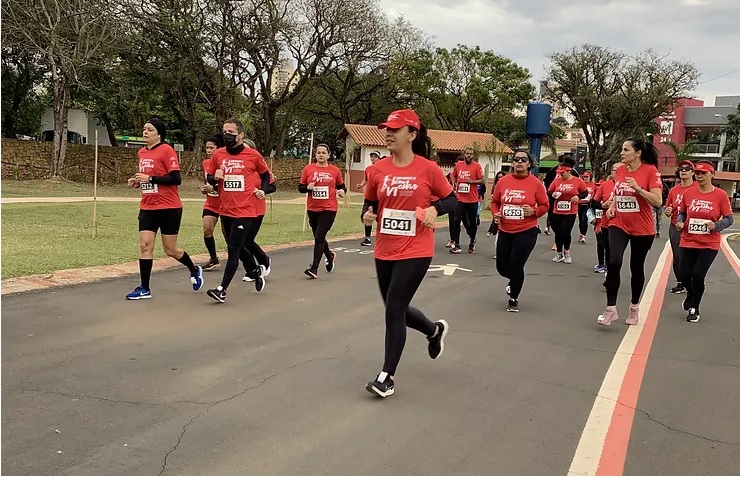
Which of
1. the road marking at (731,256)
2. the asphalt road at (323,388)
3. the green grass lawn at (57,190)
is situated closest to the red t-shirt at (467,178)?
the road marking at (731,256)

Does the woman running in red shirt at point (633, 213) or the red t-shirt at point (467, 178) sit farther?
the red t-shirt at point (467, 178)

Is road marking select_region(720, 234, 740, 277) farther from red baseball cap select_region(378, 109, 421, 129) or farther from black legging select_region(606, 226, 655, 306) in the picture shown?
red baseball cap select_region(378, 109, 421, 129)

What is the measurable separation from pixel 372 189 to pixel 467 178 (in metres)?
8.86

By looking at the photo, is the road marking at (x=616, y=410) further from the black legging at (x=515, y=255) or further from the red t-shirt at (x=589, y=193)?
the red t-shirt at (x=589, y=193)

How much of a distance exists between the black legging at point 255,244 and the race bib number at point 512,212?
2959 millimetres

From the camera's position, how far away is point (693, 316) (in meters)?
7.62

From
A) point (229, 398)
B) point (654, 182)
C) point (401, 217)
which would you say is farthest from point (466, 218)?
point (229, 398)

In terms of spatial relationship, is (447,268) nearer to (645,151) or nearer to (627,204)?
(627,204)

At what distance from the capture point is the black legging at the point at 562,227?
495 inches

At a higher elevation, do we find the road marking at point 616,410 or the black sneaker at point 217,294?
the black sneaker at point 217,294

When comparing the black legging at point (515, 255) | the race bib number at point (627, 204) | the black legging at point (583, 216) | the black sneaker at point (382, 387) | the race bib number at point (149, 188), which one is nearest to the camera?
the black sneaker at point (382, 387)

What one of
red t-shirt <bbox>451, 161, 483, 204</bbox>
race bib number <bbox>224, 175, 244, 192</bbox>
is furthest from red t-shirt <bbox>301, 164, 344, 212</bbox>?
red t-shirt <bbox>451, 161, 483, 204</bbox>

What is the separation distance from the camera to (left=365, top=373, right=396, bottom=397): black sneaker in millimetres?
4594

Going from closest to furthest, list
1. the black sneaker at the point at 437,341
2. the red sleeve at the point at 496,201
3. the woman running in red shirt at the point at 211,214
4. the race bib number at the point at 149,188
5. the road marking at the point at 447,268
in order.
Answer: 1. the black sneaker at the point at 437,341
2. the race bib number at the point at 149,188
3. the red sleeve at the point at 496,201
4. the woman running in red shirt at the point at 211,214
5. the road marking at the point at 447,268
